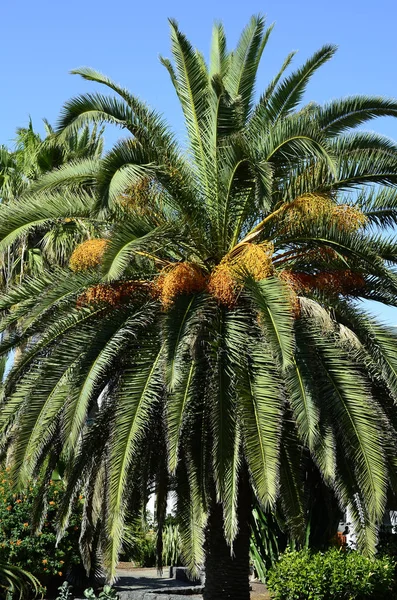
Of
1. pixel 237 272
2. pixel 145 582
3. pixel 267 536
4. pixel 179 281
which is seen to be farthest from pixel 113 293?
pixel 145 582

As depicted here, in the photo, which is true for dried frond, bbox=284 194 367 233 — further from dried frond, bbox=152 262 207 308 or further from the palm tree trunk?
the palm tree trunk

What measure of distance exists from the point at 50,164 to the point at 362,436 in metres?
10.8

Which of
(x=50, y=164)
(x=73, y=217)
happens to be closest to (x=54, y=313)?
(x=73, y=217)

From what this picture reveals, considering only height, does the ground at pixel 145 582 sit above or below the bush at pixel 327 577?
above

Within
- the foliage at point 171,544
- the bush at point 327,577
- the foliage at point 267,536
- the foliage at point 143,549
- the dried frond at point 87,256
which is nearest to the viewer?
the dried frond at point 87,256

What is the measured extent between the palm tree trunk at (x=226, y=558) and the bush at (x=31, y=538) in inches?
201

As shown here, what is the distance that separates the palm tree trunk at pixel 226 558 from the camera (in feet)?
37.8

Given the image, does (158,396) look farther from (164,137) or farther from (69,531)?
(69,531)

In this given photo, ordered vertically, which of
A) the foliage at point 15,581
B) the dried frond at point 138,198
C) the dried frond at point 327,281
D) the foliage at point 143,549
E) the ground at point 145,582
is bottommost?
the foliage at point 15,581

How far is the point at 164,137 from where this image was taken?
37.5 ft

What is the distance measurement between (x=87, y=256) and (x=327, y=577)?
5541 millimetres

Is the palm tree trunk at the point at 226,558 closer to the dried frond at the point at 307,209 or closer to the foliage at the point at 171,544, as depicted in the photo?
the dried frond at the point at 307,209

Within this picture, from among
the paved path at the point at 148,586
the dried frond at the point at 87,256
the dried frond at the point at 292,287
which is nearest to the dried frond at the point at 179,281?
the dried frond at the point at 87,256

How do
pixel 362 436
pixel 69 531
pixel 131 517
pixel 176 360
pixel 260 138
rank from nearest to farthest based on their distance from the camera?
pixel 176 360 → pixel 362 436 → pixel 260 138 → pixel 131 517 → pixel 69 531
